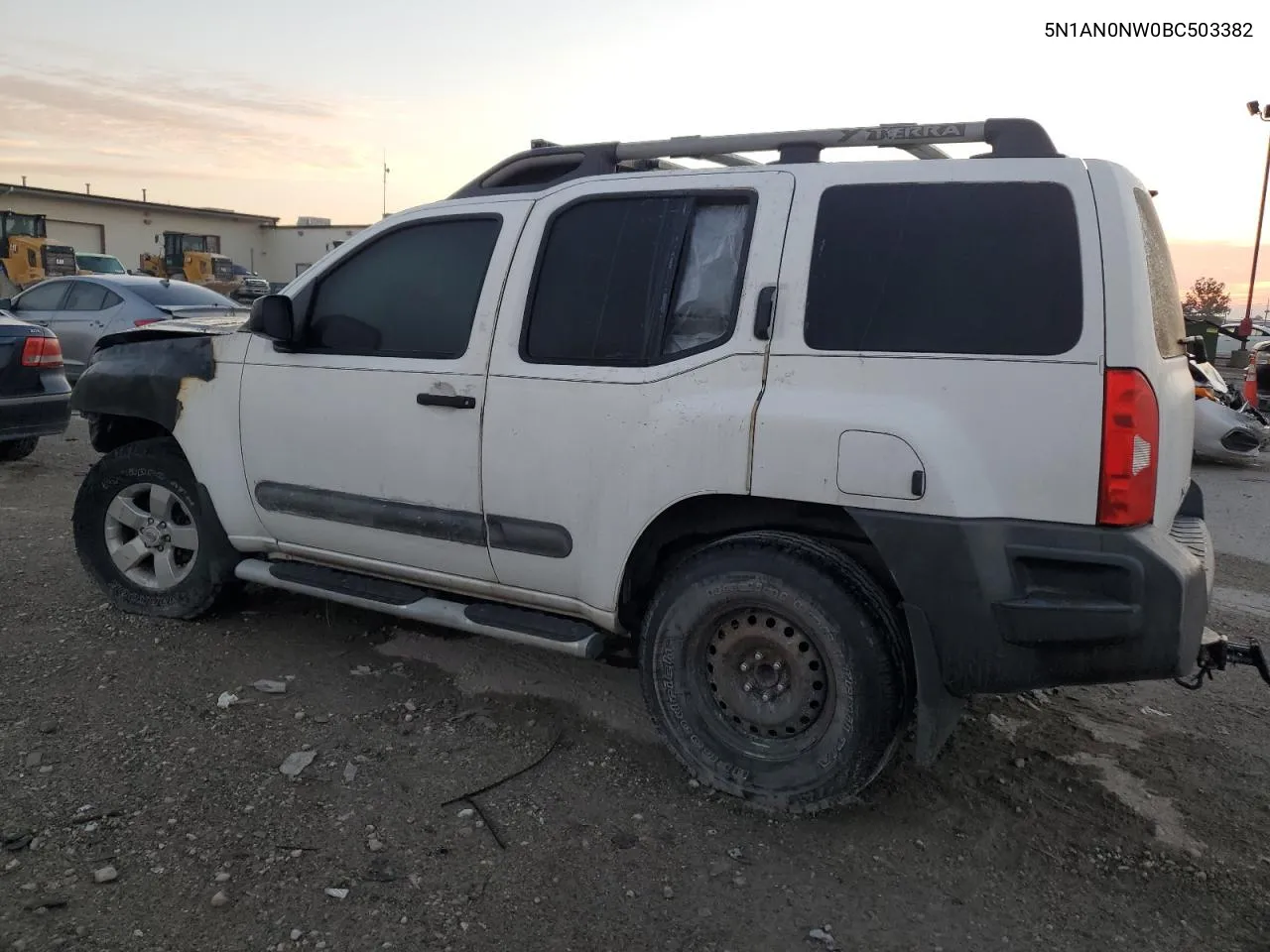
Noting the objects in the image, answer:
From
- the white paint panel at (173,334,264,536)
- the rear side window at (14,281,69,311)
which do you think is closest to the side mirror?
the white paint panel at (173,334,264,536)

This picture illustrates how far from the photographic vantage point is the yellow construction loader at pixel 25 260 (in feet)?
89.3

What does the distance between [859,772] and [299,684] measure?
7.82 feet

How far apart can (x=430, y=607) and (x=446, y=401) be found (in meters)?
0.84

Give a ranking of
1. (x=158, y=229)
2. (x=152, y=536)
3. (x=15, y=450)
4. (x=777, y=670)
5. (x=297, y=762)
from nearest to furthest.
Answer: (x=777, y=670), (x=297, y=762), (x=152, y=536), (x=15, y=450), (x=158, y=229)

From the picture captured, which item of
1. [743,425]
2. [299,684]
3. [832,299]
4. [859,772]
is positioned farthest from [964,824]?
[299,684]

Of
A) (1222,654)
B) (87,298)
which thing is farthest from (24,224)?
(1222,654)

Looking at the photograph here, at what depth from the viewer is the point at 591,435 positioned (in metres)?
3.46

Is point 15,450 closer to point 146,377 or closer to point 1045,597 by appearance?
point 146,377

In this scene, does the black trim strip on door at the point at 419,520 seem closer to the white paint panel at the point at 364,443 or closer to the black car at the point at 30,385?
the white paint panel at the point at 364,443

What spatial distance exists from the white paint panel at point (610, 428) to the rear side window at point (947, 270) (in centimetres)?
22

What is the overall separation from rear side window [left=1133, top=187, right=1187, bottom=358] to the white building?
124 feet

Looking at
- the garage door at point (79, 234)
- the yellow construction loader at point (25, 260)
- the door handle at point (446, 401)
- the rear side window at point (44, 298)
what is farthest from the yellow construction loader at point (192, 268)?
the door handle at point (446, 401)

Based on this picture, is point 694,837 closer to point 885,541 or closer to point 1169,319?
point 885,541

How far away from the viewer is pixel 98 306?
11680mm
